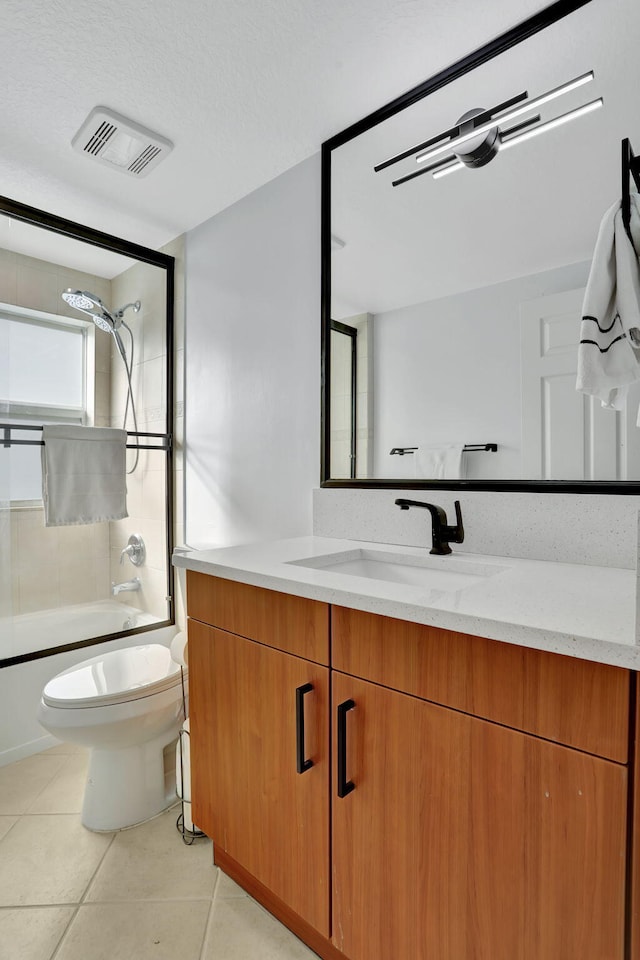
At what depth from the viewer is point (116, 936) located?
1218mm

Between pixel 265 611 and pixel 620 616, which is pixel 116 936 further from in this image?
pixel 620 616

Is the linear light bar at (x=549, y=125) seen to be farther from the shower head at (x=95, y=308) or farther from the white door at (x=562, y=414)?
the shower head at (x=95, y=308)

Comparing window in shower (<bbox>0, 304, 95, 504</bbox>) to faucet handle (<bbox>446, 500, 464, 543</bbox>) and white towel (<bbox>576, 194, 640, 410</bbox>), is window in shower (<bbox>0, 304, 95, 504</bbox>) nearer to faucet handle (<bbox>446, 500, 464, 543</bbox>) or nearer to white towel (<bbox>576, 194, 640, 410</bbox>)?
faucet handle (<bbox>446, 500, 464, 543</bbox>)

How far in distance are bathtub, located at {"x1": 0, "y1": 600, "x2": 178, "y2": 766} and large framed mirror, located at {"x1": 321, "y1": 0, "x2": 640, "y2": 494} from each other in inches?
51.9

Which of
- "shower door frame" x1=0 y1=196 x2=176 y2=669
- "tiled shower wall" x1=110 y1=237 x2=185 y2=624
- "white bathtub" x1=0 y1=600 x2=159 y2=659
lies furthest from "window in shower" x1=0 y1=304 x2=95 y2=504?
"white bathtub" x1=0 y1=600 x2=159 y2=659

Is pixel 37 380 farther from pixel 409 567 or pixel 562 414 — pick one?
pixel 562 414

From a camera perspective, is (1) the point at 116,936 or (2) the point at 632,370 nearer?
(2) the point at 632,370

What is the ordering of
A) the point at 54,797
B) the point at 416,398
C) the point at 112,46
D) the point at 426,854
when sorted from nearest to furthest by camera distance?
the point at 426,854 < the point at 112,46 < the point at 416,398 < the point at 54,797

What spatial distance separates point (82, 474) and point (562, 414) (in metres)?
1.84

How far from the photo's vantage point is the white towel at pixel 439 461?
4.56 ft

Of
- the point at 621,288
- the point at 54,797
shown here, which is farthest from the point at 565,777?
the point at 54,797

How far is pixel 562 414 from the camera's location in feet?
3.92

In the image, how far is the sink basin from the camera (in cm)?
120

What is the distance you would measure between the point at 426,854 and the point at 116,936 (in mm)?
896
